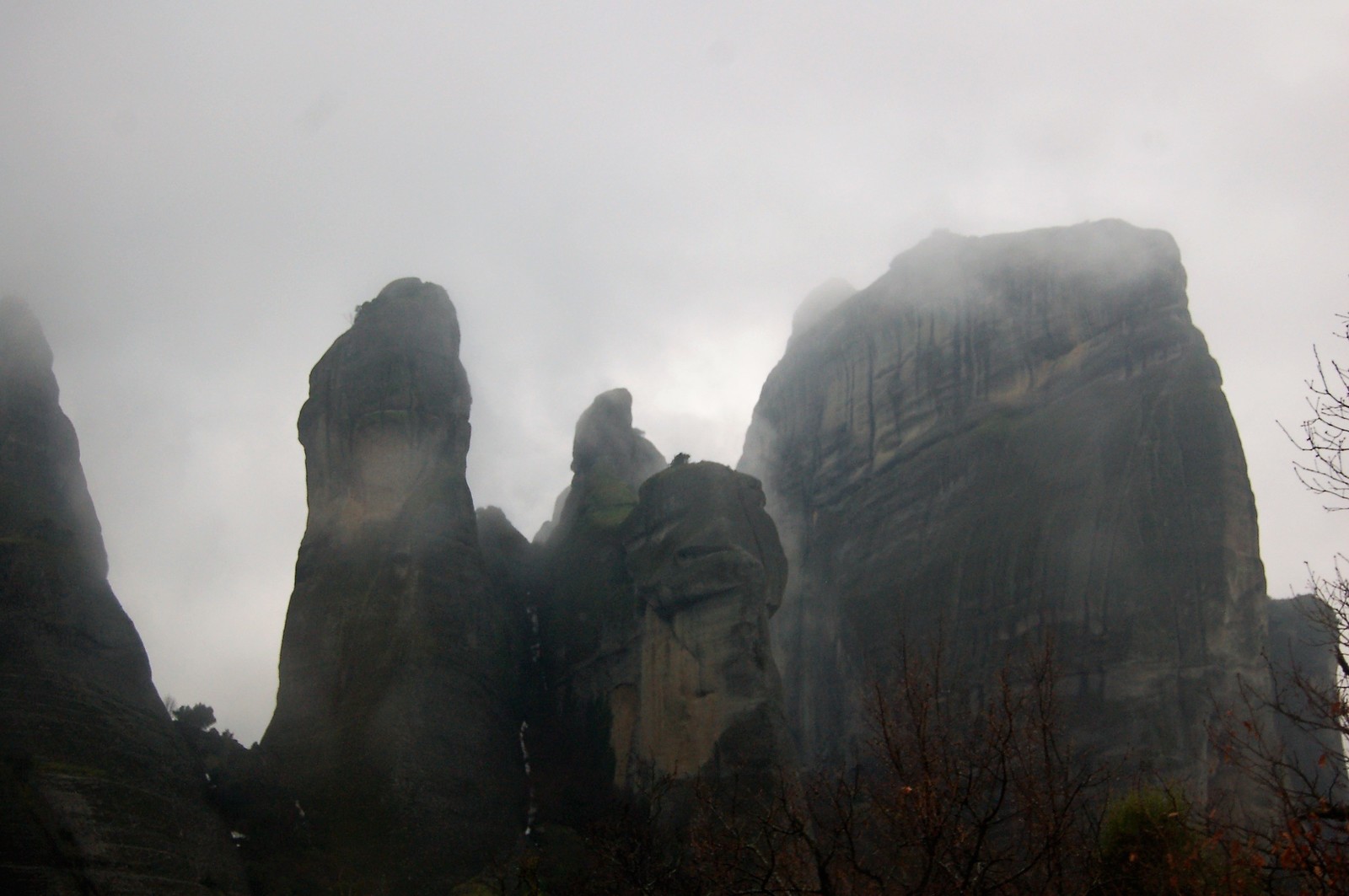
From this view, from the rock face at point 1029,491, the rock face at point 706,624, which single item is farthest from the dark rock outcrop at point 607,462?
the rock face at point 1029,491

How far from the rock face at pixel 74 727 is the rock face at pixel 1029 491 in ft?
85.9

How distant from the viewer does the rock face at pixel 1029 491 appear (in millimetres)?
43500

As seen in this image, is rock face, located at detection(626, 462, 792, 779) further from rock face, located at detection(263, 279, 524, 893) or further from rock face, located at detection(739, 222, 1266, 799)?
rock face, located at detection(739, 222, 1266, 799)

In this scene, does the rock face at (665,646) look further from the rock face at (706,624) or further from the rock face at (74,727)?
the rock face at (74,727)

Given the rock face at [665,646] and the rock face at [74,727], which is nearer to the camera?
the rock face at [74,727]

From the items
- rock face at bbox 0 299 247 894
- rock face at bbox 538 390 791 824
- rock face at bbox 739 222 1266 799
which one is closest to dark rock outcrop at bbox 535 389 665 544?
rock face at bbox 538 390 791 824

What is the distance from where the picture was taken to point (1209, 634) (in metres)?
42.7

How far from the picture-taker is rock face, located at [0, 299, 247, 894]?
2978 cm

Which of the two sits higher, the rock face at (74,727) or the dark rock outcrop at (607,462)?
the dark rock outcrop at (607,462)

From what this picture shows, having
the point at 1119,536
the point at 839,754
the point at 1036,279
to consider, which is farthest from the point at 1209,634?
the point at 1036,279

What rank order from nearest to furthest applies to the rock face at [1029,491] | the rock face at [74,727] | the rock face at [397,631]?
the rock face at [74,727] < the rock face at [397,631] < the rock face at [1029,491]

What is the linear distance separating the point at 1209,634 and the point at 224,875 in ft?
103

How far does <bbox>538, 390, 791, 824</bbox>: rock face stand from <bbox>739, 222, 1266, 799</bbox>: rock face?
10154 millimetres

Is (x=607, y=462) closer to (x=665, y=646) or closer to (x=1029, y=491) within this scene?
(x=665, y=646)
